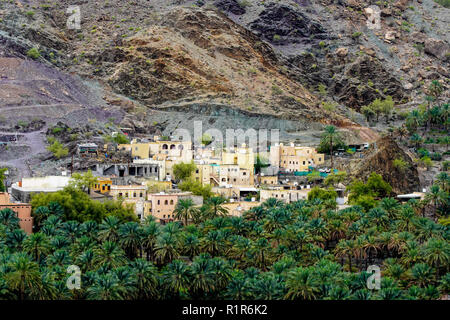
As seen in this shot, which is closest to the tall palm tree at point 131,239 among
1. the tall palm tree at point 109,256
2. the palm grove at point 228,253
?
the palm grove at point 228,253

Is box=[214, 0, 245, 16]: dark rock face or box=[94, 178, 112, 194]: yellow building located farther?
box=[214, 0, 245, 16]: dark rock face

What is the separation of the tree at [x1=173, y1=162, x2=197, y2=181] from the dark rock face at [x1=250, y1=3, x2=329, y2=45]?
8020 centimetres

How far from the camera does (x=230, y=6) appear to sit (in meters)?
183

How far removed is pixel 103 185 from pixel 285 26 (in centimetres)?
9755

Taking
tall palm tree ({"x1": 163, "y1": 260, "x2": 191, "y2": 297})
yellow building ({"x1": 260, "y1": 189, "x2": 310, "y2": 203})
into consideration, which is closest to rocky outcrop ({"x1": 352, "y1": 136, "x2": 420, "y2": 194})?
yellow building ({"x1": 260, "y1": 189, "x2": 310, "y2": 203})

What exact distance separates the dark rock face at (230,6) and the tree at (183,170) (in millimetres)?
84367

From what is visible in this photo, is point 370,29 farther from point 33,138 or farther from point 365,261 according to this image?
point 365,261

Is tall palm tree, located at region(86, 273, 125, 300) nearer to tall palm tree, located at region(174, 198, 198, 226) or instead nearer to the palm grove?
the palm grove

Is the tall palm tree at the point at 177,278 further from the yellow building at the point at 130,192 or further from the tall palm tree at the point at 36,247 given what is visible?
the yellow building at the point at 130,192

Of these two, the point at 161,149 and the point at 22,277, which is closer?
the point at 22,277

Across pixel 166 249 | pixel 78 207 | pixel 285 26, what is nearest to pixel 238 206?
pixel 78 207

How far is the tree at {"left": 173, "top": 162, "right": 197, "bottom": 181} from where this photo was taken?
336 ft

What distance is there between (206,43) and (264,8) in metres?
30.3

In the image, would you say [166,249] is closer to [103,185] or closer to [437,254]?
[437,254]
